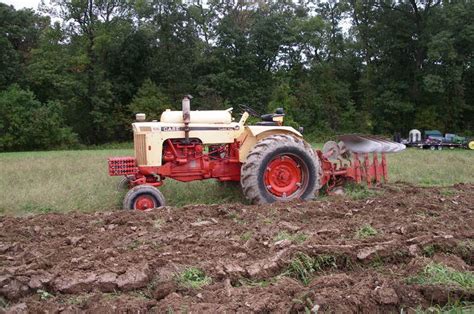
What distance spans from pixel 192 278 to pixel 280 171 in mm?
4116

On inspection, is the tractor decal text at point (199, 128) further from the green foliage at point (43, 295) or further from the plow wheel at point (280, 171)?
the green foliage at point (43, 295)

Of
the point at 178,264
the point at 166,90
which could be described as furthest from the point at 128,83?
the point at 178,264

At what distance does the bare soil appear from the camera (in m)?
3.66

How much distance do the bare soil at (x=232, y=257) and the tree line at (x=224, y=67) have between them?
24585 millimetres

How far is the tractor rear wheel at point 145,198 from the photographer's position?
7250 mm

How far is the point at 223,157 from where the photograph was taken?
848cm

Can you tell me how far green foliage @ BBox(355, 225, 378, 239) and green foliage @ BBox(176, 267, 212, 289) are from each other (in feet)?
5.70

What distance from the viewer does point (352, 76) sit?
115ft

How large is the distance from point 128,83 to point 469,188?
27865 mm

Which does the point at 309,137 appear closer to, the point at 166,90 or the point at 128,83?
the point at 166,90

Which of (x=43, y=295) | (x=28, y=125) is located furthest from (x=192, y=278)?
(x=28, y=125)

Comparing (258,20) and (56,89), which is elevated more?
(258,20)

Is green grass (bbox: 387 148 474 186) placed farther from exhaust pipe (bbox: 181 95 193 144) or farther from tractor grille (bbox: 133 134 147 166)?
tractor grille (bbox: 133 134 147 166)

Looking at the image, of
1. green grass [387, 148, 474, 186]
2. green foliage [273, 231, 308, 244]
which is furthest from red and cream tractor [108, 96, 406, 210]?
green foliage [273, 231, 308, 244]
